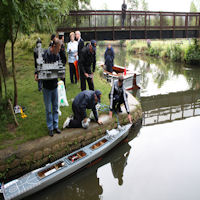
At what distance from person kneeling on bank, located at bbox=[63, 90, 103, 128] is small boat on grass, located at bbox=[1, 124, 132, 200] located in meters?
0.58

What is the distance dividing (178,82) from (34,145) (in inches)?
406

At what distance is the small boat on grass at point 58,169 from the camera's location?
3.44m

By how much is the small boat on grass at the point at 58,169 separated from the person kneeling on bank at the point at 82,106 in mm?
577

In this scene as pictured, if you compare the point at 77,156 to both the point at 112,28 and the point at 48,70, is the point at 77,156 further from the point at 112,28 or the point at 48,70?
the point at 112,28

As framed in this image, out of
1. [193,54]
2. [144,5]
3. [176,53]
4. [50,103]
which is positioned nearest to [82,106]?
[50,103]

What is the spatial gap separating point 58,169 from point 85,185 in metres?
0.67

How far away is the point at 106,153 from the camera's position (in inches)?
195

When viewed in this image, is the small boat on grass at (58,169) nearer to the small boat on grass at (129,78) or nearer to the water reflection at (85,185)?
the water reflection at (85,185)

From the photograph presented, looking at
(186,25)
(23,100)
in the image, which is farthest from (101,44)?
(23,100)

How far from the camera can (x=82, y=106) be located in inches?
175

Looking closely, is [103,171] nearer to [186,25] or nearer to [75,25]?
[75,25]

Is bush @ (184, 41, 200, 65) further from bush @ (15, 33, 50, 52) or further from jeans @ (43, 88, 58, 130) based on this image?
jeans @ (43, 88, 58, 130)

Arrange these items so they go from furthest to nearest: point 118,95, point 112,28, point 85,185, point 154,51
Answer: point 154,51, point 112,28, point 118,95, point 85,185

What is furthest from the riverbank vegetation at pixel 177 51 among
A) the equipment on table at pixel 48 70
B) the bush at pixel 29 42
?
the equipment on table at pixel 48 70
